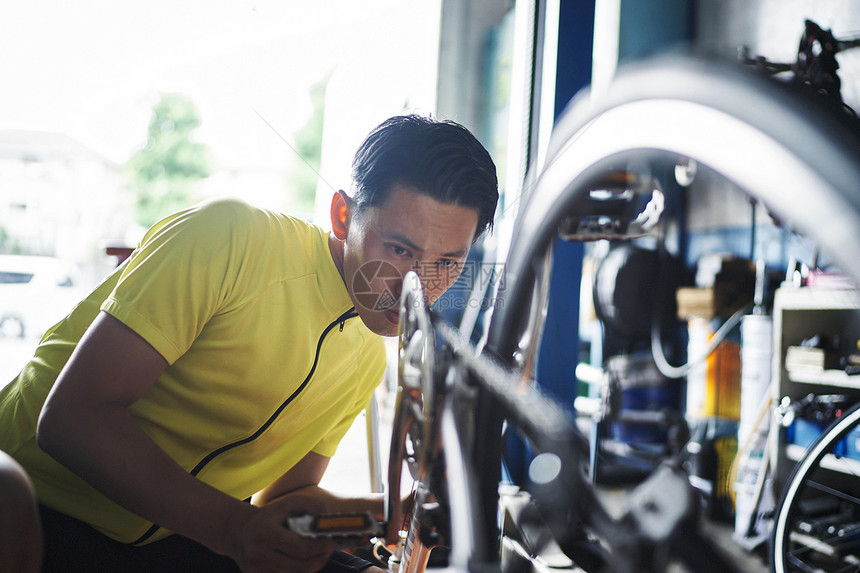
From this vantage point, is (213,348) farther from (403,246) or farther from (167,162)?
(167,162)

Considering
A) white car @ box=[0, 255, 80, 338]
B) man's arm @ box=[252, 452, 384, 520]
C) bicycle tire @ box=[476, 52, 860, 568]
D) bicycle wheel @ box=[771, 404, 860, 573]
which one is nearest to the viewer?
bicycle tire @ box=[476, 52, 860, 568]

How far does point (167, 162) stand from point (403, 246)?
239 centimetres

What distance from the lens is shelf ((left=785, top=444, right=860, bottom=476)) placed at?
1425 mm

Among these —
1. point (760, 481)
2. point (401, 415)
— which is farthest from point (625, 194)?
point (760, 481)

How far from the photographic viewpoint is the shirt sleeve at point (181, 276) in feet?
1.65

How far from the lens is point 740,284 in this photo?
192cm

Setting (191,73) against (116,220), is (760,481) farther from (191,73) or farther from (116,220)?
(116,220)

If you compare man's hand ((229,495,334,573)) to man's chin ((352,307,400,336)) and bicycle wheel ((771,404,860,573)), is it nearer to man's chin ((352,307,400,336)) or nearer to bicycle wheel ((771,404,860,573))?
man's chin ((352,307,400,336))

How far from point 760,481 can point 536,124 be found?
1256mm

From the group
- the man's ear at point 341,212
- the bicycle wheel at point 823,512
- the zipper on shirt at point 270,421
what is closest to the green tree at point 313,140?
the man's ear at point 341,212

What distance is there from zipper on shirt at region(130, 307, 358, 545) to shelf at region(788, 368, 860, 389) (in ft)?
4.53

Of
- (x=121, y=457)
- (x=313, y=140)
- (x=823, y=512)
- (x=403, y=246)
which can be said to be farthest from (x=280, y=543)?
(x=823, y=512)

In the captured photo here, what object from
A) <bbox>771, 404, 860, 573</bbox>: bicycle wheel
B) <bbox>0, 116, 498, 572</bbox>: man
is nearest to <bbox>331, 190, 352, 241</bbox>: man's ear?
<bbox>0, 116, 498, 572</bbox>: man

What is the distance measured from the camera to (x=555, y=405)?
1.12 ft
